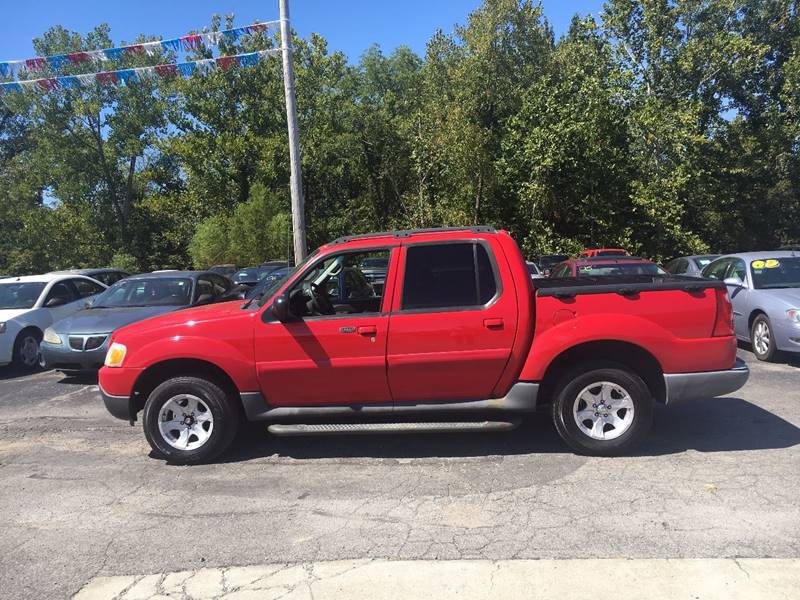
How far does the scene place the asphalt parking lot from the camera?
361 centimetres

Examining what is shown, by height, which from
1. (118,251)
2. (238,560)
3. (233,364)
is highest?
(118,251)

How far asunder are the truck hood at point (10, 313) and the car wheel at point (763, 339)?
38.6 ft

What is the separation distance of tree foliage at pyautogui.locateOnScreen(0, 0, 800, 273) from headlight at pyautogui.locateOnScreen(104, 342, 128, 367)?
18.8 metres

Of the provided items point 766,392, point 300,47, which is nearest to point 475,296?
point 766,392

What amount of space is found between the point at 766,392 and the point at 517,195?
56.3ft

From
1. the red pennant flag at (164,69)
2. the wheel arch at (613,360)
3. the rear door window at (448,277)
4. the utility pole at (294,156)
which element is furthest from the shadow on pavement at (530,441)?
the red pennant flag at (164,69)

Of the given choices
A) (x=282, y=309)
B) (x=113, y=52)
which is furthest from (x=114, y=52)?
(x=282, y=309)

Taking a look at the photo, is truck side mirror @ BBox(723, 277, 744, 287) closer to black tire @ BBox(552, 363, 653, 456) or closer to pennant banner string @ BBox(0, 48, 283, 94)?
black tire @ BBox(552, 363, 653, 456)

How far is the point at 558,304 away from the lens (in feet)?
16.0

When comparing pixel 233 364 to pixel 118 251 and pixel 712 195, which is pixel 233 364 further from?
pixel 118 251

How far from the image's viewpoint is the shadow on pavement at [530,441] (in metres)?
5.20

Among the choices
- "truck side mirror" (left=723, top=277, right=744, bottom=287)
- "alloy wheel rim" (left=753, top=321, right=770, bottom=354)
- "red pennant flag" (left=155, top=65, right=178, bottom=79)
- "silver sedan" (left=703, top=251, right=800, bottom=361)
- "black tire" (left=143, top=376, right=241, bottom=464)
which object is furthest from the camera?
"red pennant flag" (left=155, top=65, right=178, bottom=79)

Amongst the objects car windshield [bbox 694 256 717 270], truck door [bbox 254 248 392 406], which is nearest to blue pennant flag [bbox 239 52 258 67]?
truck door [bbox 254 248 392 406]

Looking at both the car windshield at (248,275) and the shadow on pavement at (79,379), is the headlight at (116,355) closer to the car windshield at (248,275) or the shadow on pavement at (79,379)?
the shadow on pavement at (79,379)
